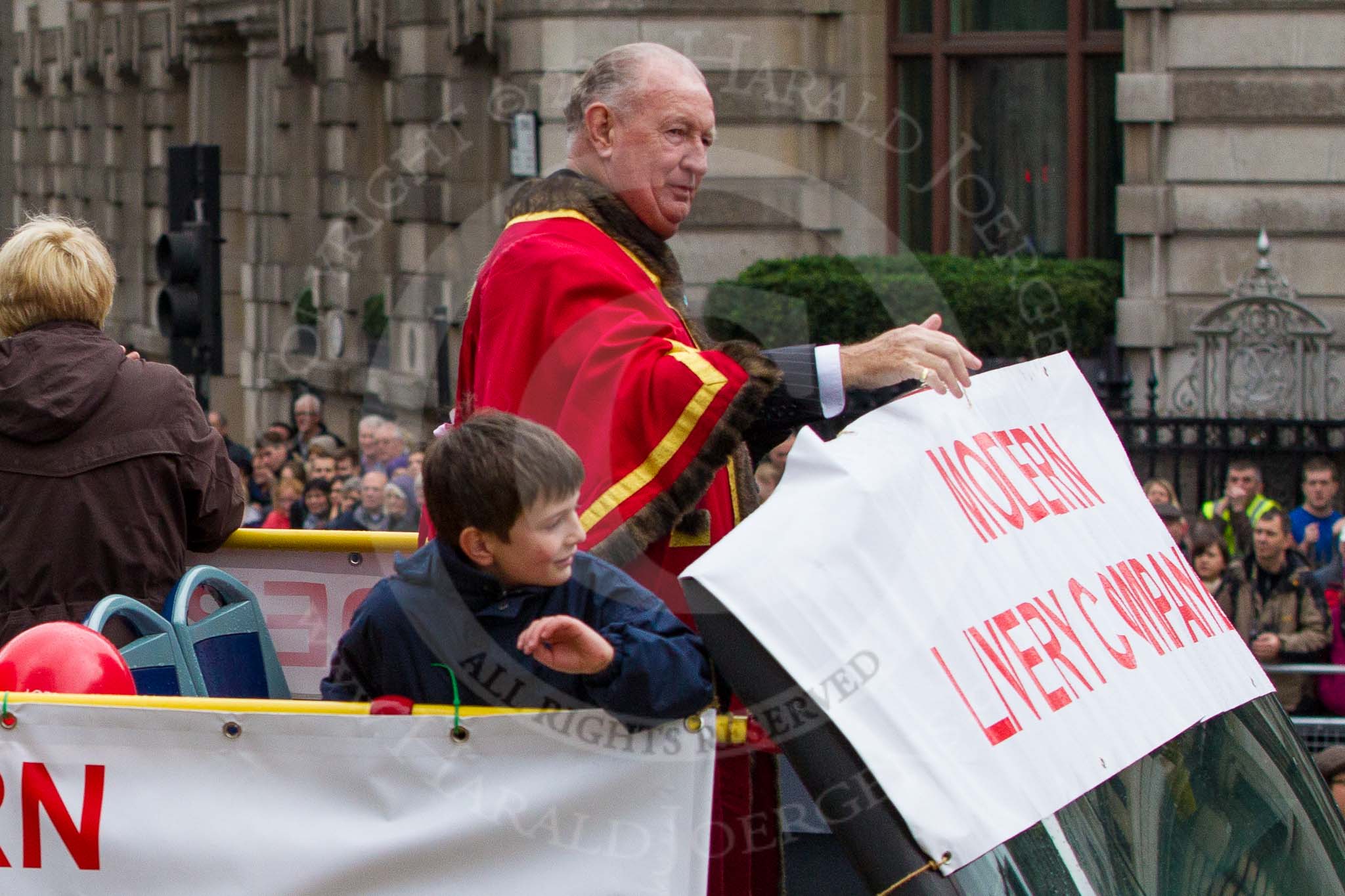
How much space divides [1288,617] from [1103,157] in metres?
7.61

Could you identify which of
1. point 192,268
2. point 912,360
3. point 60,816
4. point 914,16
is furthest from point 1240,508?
point 60,816

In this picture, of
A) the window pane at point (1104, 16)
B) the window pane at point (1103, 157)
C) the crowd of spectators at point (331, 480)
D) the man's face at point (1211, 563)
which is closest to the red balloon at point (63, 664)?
the man's face at point (1211, 563)

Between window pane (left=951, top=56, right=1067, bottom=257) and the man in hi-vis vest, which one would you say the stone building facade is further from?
the man in hi-vis vest

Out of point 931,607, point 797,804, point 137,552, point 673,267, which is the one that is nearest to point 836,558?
point 931,607

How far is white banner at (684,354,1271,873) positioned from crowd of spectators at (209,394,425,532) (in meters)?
6.25

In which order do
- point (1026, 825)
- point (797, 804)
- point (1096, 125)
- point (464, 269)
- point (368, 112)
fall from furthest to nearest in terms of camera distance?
point (368, 112), point (464, 269), point (1096, 125), point (797, 804), point (1026, 825)

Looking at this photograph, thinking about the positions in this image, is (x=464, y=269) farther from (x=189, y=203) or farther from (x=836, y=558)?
(x=836, y=558)

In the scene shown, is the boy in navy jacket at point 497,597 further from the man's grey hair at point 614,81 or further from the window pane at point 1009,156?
the window pane at point 1009,156

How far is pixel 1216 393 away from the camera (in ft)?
42.2

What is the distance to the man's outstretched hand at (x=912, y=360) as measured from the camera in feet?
9.91

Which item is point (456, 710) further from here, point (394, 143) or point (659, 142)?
point (394, 143)

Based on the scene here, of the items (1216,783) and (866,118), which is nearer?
(1216,783)

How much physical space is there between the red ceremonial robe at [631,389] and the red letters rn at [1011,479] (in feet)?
2.07

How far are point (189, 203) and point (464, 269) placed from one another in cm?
556
